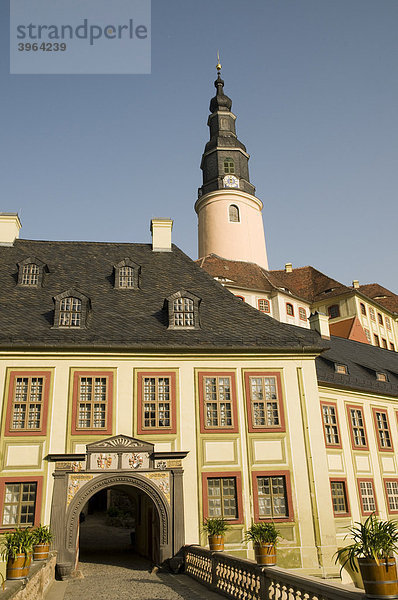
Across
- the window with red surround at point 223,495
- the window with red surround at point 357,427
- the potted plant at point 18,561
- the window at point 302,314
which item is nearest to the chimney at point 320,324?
the window with red surround at point 357,427

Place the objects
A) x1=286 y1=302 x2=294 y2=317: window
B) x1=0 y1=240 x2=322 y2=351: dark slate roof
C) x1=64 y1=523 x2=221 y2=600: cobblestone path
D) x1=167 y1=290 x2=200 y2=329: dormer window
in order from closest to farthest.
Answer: x1=64 y1=523 x2=221 y2=600: cobblestone path, x1=0 y1=240 x2=322 y2=351: dark slate roof, x1=167 y1=290 x2=200 y2=329: dormer window, x1=286 y1=302 x2=294 y2=317: window

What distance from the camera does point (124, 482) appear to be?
1753 centimetres

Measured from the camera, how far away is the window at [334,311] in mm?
53750

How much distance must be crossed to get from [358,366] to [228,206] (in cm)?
2771

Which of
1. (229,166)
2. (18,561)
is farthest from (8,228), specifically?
(229,166)

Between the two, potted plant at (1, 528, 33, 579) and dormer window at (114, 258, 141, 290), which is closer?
potted plant at (1, 528, 33, 579)

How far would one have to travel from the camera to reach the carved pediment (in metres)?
17.7

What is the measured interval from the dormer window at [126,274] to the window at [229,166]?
104 ft

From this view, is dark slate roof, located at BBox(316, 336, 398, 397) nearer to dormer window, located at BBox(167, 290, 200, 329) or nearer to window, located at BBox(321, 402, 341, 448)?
window, located at BBox(321, 402, 341, 448)

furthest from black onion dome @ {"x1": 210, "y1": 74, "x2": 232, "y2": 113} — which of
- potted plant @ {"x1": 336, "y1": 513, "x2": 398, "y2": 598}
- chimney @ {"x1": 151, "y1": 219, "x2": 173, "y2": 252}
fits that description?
potted plant @ {"x1": 336, "y1": 513, "x2": 398, "y2": 598}

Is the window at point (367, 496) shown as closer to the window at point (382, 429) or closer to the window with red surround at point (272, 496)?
the window at point (382, 429)

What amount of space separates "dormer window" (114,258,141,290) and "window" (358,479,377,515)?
12.7 meters

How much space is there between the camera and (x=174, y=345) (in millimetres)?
19281

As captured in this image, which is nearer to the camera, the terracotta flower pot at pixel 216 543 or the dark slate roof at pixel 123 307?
the terracotta flower pot at pixel 216 543
